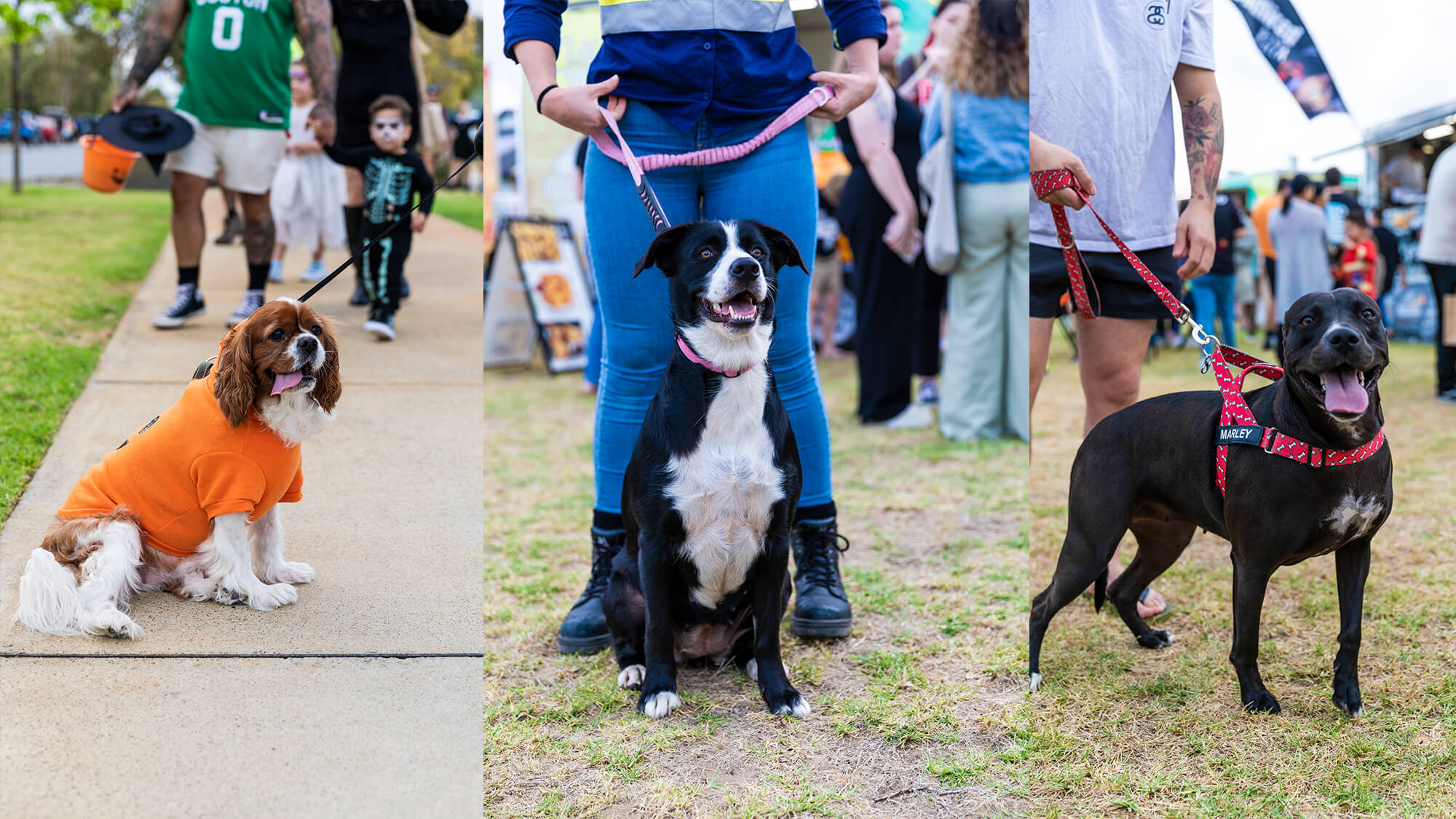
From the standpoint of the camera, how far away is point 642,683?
2734 mm

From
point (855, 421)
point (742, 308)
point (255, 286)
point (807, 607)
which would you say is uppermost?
point (742, 308)

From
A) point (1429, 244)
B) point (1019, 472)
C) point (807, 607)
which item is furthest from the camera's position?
point (1429, 244)

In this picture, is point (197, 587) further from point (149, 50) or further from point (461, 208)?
point (461, 208)

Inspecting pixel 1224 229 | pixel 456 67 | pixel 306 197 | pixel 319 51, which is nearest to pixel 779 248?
pixel 1224 229

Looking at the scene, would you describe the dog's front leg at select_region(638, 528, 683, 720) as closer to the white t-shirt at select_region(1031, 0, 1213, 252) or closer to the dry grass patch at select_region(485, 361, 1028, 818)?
the dry grass patch at select_region(485, 361, 1028, 818)

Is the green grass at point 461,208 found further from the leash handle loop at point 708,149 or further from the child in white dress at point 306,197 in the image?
the leash handle loop at point 708,149

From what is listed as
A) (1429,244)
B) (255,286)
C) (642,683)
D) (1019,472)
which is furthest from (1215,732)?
(1429,244)

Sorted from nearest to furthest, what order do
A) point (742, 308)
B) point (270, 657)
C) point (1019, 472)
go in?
point (742, 308), point (270, 657), point (1019, 472)

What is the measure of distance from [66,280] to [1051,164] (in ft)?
23.2

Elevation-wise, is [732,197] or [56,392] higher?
[732,197]

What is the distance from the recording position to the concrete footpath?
6.93 feet

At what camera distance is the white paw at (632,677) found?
276cm

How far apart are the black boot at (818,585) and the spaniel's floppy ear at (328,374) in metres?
1.41

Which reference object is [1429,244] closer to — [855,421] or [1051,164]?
[855,421]
